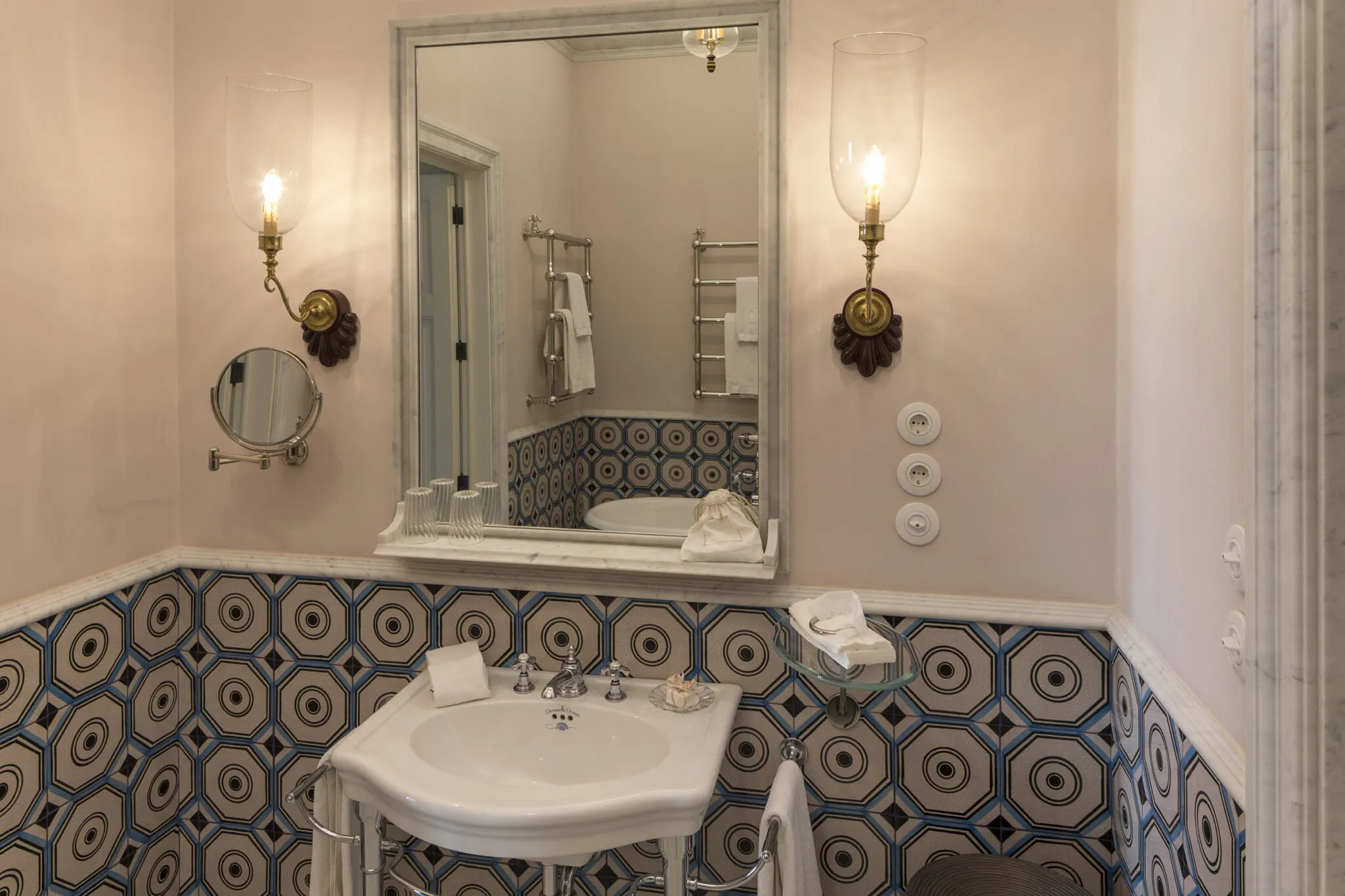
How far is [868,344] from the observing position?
67.4 inches

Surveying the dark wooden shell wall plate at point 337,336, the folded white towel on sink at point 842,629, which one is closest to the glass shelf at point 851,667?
the folded white towel on sink at point 842,629

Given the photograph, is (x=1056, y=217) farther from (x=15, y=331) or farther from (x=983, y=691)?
(x=15, y=331)

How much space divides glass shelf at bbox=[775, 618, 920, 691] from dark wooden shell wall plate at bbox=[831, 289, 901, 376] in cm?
46

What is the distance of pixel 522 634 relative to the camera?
1901 millimetres

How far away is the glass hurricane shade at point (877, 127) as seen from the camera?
5.10 feet

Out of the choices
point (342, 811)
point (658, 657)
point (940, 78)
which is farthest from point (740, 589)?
point (940, 78)

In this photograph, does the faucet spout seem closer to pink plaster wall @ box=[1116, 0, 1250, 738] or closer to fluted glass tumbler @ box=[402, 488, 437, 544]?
fluted glass tumbler @ box=[402, 488, 437, 544]

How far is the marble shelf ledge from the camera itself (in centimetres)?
175

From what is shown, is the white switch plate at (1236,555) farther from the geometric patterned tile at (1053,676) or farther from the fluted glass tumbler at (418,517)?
the fluted glass tumbler at (418,517)

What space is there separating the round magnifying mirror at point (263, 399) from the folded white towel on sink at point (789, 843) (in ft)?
3.72

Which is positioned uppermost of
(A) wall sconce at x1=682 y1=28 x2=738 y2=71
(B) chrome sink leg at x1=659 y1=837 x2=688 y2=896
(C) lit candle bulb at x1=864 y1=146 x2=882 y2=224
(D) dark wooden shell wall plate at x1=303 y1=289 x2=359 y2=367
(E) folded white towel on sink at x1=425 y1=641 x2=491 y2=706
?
(A) wall sconce at x1=682 y1=28 x2=738 y2=71

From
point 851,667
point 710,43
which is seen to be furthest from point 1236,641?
point 710,43

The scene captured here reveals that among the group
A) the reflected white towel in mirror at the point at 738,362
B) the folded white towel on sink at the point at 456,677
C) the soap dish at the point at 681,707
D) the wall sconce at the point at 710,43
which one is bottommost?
the soap dish at the point at 681,707

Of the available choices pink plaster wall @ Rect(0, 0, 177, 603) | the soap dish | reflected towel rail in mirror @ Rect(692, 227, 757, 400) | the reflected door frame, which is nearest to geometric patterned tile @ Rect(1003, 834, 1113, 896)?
the soap dish
